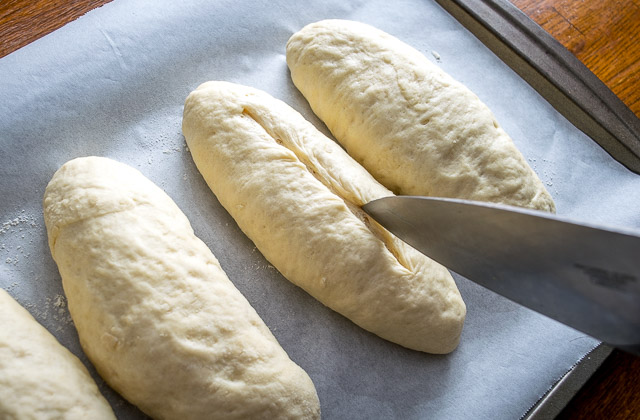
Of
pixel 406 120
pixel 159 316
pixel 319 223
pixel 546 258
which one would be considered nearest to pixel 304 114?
pixel 406 120

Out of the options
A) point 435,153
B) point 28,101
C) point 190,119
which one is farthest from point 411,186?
point 28,101

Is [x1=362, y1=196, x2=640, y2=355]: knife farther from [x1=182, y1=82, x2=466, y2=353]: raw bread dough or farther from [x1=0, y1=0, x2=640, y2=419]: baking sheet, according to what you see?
[x1=0, y1=0, x2=640, y2=419]: baking sheet

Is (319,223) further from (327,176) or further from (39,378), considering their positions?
(39,378)

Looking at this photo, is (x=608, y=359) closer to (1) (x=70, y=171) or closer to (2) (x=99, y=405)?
(2) (x=99, y=405)

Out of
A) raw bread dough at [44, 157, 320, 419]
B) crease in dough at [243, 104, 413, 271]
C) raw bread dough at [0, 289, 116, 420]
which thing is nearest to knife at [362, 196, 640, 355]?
crease in dough at [243, 104, 413, 271]

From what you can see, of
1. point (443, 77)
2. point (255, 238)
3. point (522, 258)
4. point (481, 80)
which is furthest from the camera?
point (481, 80)
